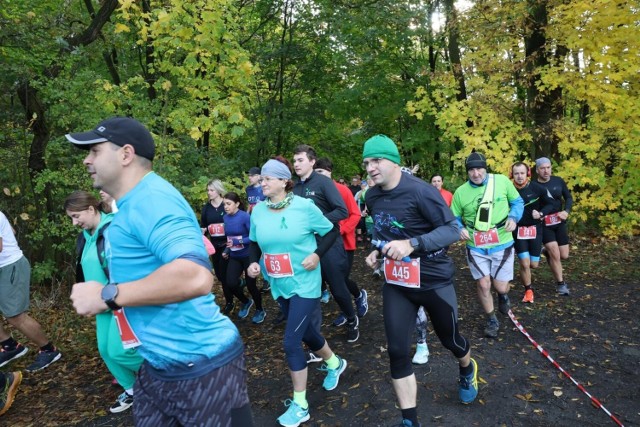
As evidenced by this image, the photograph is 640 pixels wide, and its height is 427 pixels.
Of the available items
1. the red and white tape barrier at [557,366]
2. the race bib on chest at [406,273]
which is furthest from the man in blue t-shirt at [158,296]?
the red and white tape barrier at [557,366]

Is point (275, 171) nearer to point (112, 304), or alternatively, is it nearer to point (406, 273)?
point (406, 273)

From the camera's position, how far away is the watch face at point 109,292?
64.9 inches

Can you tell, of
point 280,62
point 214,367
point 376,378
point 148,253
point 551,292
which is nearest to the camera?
point 148,253

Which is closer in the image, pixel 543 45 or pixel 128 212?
pixel 128 212

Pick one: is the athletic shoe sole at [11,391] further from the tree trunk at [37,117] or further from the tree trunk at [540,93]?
the tree trunk at [540,93]

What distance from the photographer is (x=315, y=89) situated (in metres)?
16.0

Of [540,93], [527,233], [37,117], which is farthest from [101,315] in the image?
[540,93]

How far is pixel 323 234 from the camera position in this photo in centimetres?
398

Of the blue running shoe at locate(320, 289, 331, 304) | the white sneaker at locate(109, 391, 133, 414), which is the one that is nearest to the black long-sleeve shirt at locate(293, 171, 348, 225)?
the blue running shoe at locate(320, 289, 331, 304)

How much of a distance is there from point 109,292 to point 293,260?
2232 mm

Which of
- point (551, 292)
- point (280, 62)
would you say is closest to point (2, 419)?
point (551, 292)

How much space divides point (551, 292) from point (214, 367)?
22.3 ft

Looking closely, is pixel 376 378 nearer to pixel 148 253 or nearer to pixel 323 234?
pixel 323 234

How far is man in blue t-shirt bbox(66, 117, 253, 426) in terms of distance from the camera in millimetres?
1660
